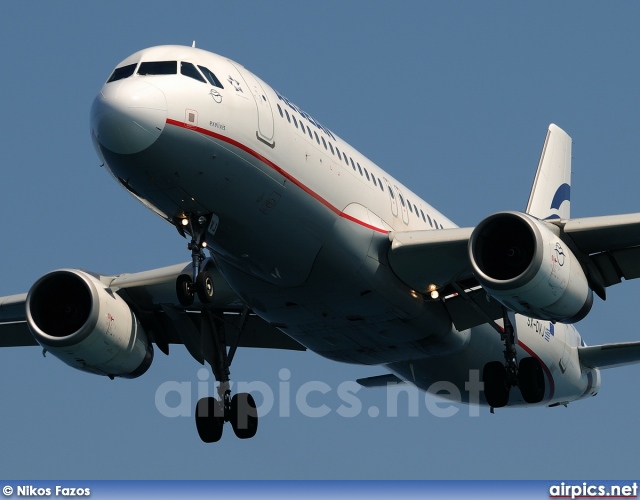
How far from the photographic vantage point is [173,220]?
31000 millimetres

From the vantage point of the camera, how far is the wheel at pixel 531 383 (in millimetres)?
36375

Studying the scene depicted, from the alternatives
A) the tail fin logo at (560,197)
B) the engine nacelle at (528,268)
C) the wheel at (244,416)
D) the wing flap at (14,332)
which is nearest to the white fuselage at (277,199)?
the engine nacelle at (528,268)

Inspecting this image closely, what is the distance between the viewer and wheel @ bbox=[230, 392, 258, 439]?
3781 cm

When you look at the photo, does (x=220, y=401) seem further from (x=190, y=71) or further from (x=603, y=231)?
(x=603, y=231)

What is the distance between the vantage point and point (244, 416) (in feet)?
124

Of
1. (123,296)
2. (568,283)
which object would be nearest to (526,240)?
(568,283)

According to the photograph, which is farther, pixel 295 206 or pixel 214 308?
pixel 214 308

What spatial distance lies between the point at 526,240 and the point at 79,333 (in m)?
11.8

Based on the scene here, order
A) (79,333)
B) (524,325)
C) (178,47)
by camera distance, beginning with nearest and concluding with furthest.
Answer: (178,47), (79,333), (524,325)

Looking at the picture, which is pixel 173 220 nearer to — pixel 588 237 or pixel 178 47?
pixel 178 47

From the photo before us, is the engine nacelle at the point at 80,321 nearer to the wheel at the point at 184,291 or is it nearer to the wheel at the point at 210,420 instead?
the wheel at the point at 210,420

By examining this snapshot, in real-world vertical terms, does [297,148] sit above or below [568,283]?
above

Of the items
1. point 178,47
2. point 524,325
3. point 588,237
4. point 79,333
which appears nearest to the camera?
point 178,47

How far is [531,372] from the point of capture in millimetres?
36469
